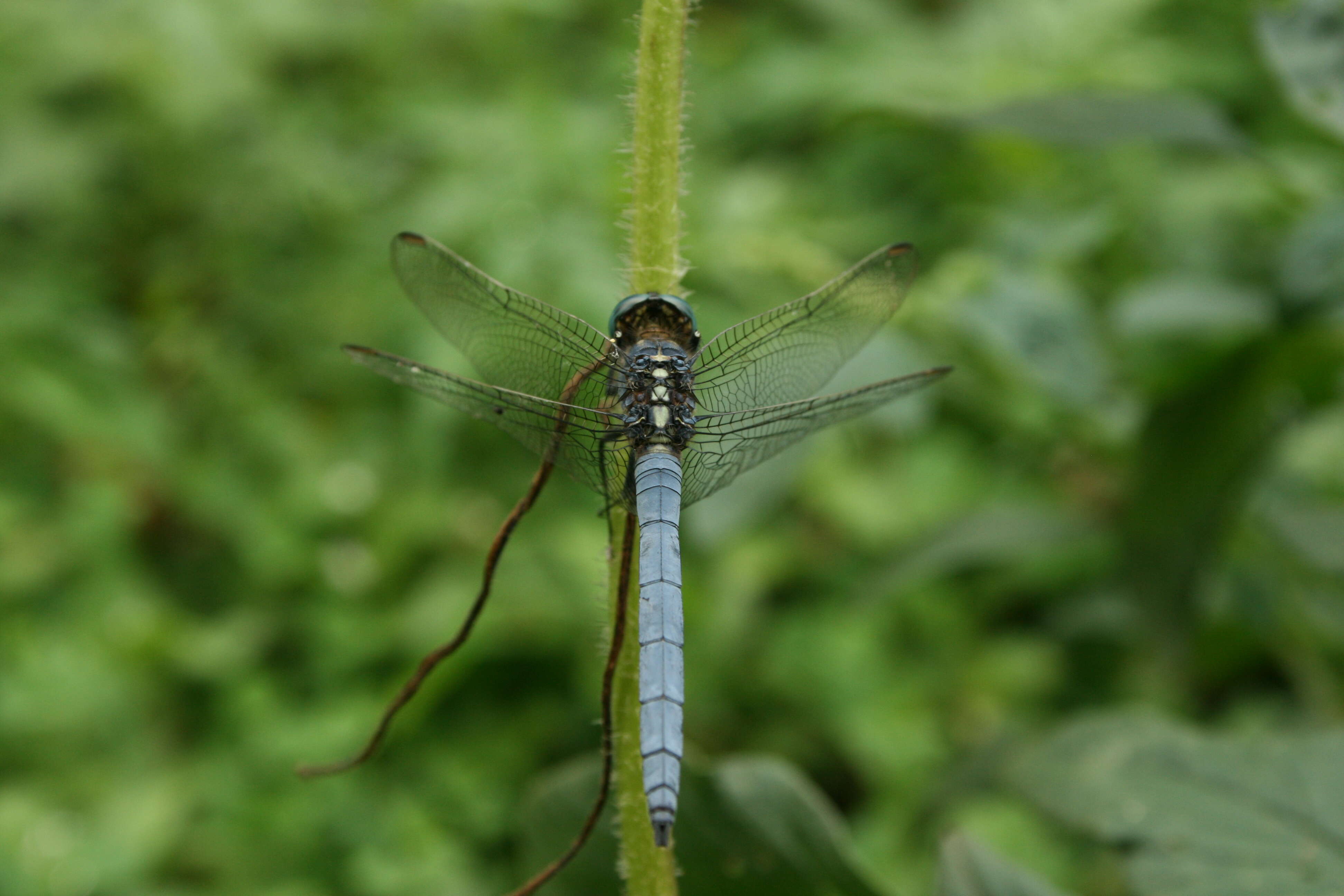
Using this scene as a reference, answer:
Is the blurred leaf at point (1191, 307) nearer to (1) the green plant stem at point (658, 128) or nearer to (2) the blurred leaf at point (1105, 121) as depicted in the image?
(2) the blurred leaf at point (1105, 121)

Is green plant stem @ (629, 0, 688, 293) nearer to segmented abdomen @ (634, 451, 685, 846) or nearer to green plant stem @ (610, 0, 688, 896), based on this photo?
green plant stem @ (610, 0, 688, 896)

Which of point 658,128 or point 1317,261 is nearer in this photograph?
point 658,128

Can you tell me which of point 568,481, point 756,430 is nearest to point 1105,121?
point 756,430

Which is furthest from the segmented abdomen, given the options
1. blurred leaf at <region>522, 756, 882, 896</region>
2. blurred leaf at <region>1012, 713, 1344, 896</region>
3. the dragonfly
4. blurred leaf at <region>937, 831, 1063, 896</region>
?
blurred leaf at <region>1012, 713, 1344, 896</region>

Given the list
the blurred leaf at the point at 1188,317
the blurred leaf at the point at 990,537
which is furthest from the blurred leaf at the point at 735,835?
the blurred leaf at the point at 1188,317

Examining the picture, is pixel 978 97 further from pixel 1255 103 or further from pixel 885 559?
pixel 1255 103

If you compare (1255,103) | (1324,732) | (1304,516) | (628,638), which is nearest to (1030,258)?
(1304,516)

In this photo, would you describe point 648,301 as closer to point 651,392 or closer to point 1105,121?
point 651,392
